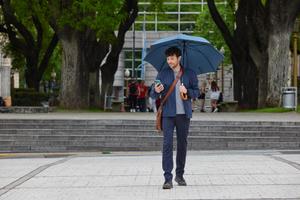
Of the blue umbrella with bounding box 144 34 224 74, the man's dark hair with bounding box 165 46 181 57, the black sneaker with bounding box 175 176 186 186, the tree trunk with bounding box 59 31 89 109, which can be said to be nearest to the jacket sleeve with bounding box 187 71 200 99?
the man's dark hair with bounding box 165 46 181 57

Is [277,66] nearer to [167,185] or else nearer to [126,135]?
[126,135]

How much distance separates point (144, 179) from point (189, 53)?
2018mm

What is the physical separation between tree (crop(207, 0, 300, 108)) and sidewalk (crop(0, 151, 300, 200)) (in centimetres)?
1618

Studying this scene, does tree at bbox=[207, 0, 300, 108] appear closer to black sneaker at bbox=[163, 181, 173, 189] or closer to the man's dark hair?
the man's dark hair

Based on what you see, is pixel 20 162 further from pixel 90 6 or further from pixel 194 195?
pixel 90 6

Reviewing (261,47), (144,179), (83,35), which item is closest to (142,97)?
(83,35)

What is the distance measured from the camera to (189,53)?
11102mm

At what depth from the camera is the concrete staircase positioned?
1867 centimetres

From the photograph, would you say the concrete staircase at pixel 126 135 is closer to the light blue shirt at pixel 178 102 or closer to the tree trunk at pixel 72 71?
the light blue shirt at pixel 178 102

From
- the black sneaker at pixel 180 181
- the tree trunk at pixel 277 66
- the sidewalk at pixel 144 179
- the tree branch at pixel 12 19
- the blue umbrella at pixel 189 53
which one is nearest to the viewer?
the sidewalk at pixel 144 179

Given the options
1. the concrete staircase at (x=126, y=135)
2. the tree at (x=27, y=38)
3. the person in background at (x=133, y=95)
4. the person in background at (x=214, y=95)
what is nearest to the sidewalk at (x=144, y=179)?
the concrete staircase at (x=126, y=135)

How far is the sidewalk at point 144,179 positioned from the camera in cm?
923

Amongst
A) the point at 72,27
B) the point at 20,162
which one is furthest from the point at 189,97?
the point at 72,27

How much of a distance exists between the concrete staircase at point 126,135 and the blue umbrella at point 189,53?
292 inches
